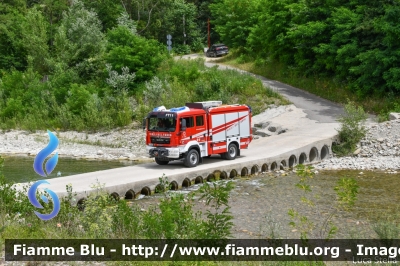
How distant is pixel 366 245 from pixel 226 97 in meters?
28.1

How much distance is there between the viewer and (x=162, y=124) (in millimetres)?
24734

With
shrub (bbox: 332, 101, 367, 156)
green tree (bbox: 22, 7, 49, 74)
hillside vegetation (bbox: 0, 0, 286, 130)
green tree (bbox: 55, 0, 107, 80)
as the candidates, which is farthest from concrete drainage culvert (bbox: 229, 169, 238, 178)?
green tree (bbox: 22, 7, 49, 74)

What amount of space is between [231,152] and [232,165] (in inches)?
68.2

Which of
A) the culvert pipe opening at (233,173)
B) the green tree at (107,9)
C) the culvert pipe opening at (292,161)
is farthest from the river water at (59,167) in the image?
the green tree at (107,9)

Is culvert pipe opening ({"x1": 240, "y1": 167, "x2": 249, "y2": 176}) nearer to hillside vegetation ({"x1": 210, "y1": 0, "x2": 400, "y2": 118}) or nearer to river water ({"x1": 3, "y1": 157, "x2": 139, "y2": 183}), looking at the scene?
river water ({"x1": 3, "y1": 157, "x2": 139, "y2": 183})


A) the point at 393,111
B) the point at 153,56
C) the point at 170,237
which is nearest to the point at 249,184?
the point at 170,237

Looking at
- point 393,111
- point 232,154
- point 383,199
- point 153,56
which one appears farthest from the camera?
point 153,56

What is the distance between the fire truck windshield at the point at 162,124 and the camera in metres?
24.4

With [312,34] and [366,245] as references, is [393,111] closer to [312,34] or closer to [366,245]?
[312,34]

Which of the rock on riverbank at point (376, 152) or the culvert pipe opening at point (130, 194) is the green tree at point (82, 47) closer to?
the rock on riverbank at point (376, 152)

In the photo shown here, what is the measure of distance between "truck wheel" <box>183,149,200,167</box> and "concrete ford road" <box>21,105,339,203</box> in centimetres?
30

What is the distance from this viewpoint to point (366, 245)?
13125 millimetres

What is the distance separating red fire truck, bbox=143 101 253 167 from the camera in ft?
80.0

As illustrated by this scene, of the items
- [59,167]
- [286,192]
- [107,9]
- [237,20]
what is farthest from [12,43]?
[286,192]
